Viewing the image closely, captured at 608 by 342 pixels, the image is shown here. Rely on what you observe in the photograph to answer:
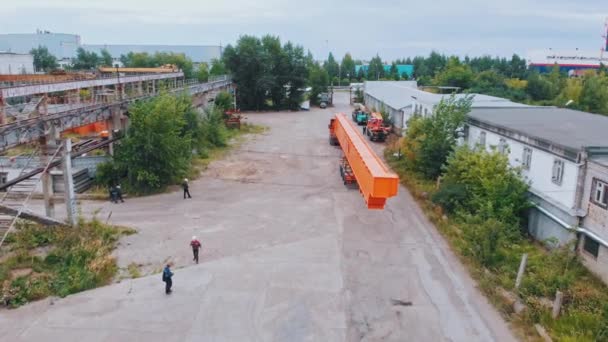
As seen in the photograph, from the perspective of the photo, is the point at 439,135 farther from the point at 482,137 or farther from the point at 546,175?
the point at 546,175

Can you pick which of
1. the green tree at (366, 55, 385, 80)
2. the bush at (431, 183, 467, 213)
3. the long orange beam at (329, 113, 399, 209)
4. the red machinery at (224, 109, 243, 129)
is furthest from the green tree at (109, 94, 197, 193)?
the green tree at (366, 55, 385, 80)

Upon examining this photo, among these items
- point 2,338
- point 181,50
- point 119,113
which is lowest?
point 2,338

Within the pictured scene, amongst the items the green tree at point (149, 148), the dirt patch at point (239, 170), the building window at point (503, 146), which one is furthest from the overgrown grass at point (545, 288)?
the green tree at point (149, 148)

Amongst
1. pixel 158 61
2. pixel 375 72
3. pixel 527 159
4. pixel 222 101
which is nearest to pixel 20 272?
pixel 527 159

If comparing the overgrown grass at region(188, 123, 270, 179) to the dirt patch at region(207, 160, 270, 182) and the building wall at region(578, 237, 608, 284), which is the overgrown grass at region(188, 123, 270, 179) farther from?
the building wall at region(578, 237, 608, 284)

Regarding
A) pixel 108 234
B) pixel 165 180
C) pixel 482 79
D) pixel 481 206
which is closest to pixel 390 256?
pixel 481 206

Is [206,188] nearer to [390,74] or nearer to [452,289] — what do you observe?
[452,289]

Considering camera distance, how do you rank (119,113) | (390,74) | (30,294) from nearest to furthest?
(30,294) < (119,113) < (390,74)
